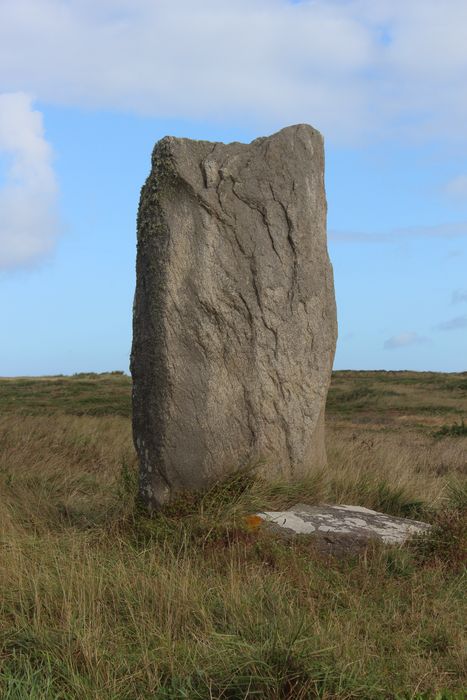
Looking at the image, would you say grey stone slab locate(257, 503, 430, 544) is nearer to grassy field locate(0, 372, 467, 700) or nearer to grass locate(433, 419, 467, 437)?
grassy field locate(0, 372, 467, 700)

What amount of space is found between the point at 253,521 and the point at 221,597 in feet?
5.94

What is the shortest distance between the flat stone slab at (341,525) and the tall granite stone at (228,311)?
64 cm

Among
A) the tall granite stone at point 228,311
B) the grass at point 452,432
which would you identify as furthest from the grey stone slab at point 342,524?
the grass at point 452,432

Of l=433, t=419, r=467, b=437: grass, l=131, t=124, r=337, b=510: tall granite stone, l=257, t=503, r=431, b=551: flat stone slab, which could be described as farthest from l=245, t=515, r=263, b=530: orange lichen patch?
l=433, t=419, r=467, b=437: grass

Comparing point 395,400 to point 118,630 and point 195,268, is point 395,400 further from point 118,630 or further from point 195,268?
point 118,630

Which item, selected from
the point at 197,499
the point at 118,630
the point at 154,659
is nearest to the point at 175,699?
the point at 154,659

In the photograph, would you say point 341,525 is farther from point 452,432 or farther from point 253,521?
point 452,432

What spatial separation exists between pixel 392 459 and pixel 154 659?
743cm

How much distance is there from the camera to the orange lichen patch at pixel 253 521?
22.5 feet

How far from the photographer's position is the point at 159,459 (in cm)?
749

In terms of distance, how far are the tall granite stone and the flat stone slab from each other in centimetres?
64

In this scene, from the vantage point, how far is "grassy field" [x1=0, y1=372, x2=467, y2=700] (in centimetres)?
411

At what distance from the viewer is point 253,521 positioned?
6930mm

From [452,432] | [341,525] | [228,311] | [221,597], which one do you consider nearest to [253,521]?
[341,525]
